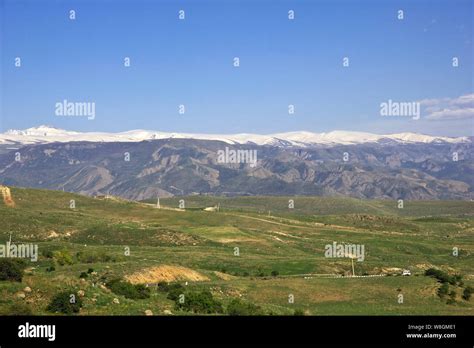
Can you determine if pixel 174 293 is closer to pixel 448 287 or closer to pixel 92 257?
pixel 448 287

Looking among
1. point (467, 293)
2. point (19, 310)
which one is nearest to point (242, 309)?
point (19, 310)

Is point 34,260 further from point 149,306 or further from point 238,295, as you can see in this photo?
point 149,306

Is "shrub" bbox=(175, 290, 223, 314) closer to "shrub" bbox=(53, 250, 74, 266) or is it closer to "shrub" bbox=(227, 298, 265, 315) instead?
"shrub" bbox=(227, 298, 265, 315)

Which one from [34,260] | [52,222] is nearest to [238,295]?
[34,260]

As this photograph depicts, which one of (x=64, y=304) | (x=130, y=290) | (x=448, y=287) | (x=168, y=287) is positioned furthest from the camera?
(x=448, y=287)

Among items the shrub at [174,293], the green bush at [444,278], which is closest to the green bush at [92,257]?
the shrub at [174,293]

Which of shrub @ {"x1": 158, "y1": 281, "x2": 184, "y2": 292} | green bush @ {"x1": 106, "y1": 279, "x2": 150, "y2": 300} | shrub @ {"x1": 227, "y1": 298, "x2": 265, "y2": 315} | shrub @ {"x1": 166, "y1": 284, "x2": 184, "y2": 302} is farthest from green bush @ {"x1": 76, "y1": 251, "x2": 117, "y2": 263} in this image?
shrub @ {"x1": 227, "y1": 298, "x2": 265, "y2": 315}
